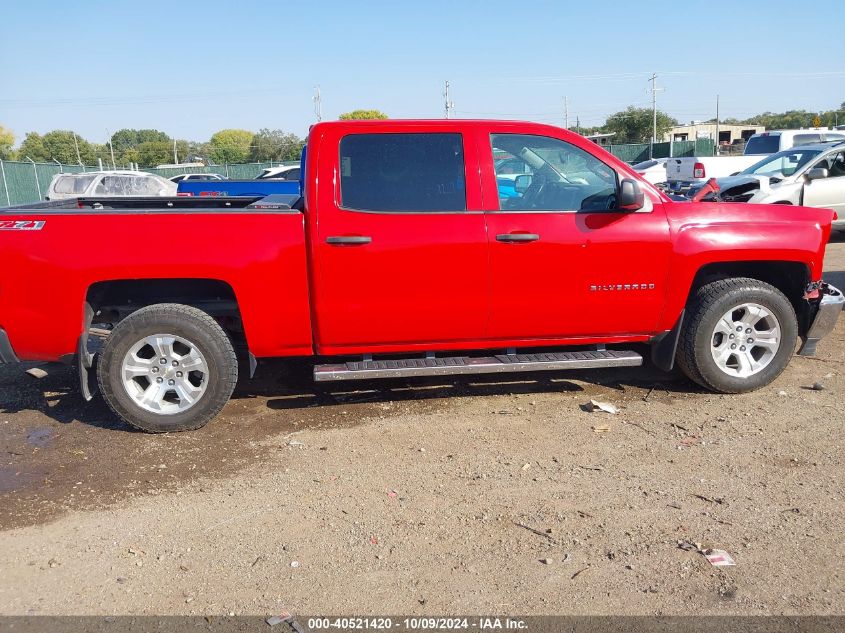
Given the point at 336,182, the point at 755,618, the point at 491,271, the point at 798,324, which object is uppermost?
the point at 336,182

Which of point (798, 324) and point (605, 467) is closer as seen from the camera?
point (605, 467)

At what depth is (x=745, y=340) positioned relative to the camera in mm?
5207

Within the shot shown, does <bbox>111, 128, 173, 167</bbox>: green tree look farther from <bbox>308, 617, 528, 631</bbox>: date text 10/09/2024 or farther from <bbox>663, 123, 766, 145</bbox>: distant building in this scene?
<bbox>308, 617, 528, 631</bbox>: date text 10/09/2024

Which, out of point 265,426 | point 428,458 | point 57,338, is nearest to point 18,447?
point 57,338

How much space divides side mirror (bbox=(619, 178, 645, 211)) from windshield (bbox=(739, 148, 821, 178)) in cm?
810

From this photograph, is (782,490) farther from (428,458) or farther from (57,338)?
(57,338)

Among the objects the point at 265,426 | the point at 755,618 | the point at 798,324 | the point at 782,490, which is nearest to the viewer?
the point at 755,618

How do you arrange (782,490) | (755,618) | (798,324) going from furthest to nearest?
1. (798,324)
2. (782,490)
3. (755,618)

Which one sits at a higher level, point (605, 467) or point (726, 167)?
point (726, 167)

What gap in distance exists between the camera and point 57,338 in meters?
4.58

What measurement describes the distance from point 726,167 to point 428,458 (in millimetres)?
18566

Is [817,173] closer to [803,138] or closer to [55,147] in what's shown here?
[803,138]

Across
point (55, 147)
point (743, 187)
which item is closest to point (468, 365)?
point (743, 187)

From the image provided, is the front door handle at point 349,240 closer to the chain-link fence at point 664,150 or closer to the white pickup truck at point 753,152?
the white pickup truck at point 753,152
